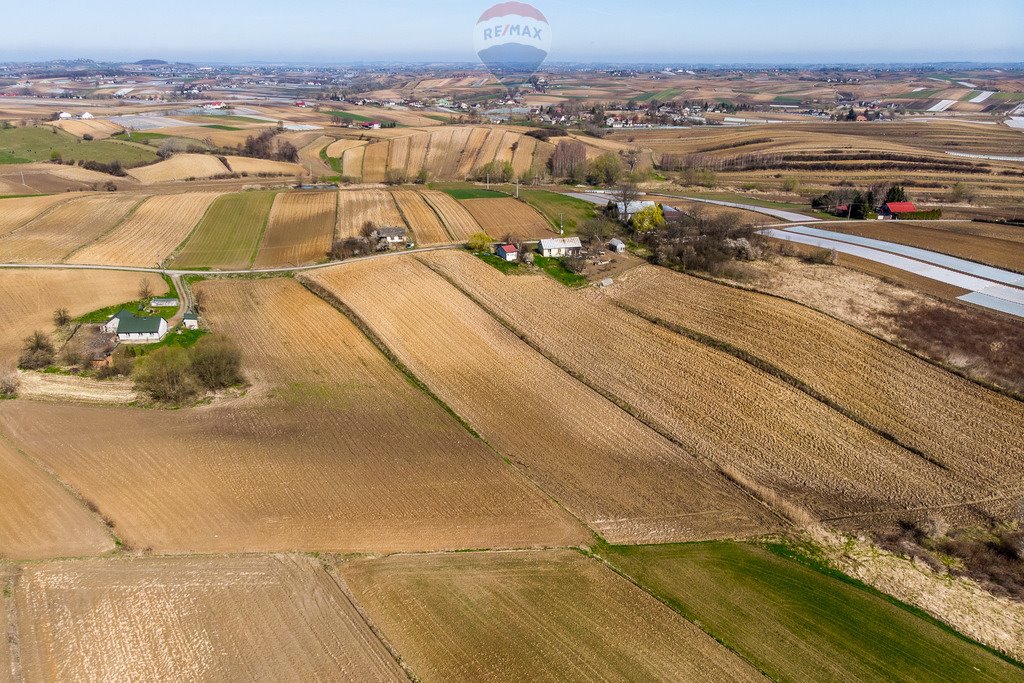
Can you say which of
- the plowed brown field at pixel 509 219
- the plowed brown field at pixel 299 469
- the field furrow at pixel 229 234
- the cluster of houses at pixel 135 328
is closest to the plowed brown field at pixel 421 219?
the plowed brown field at pixel 509 219

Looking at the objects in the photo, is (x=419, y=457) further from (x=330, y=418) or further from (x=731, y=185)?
(x=731, y=185)

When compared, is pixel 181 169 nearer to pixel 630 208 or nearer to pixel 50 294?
pixel 50 294

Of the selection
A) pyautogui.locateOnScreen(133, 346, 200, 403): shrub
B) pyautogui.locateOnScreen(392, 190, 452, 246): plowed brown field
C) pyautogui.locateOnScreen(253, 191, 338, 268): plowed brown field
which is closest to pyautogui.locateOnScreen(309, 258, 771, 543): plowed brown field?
pyautogui.locateOnScreen(253, 191, 338, 268): plowed brown field

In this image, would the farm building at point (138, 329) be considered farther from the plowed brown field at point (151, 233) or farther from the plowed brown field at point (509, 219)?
the plowed brown field at point (509, 219)

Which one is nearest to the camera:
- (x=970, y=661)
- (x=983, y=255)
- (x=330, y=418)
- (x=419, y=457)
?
(x=970, y=661)

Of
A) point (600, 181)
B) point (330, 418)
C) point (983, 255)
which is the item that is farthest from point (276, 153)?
point (983, 255)
